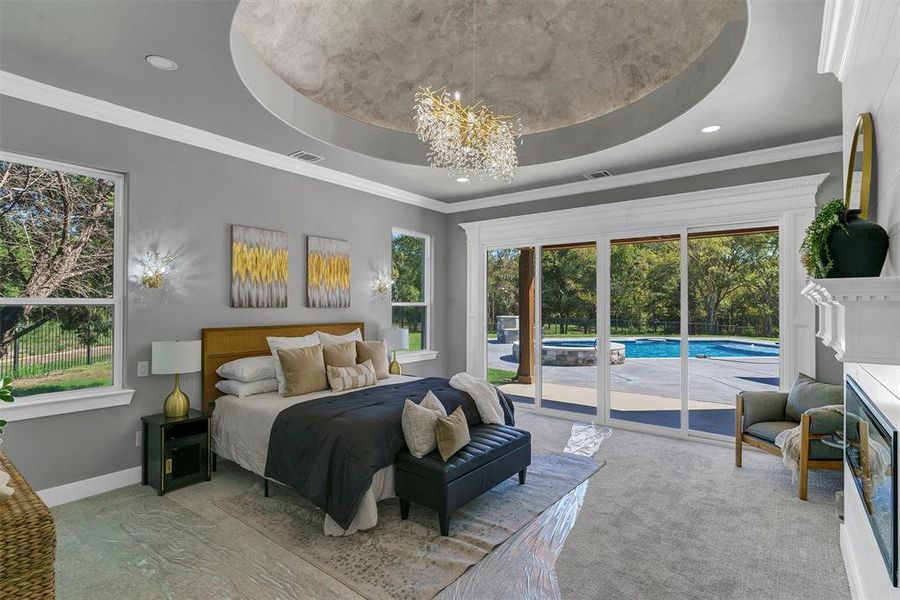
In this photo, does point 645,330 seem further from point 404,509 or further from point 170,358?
point 170,358

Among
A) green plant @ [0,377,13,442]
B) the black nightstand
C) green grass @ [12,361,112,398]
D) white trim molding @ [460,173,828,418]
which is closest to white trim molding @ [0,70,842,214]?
white trim molding @ [460,173,828,418]

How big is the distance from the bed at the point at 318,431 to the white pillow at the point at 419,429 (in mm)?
91

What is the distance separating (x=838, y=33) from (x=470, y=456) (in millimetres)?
2856

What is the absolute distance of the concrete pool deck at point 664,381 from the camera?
4.52 metres

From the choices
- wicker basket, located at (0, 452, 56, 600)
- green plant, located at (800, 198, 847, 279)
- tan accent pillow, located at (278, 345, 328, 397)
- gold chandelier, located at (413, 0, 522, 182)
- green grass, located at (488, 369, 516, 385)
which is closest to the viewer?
wicker basket, located at (0, 452, 56, 600)

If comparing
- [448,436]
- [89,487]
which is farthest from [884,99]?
[89,487]

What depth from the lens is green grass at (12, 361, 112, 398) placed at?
122 inches

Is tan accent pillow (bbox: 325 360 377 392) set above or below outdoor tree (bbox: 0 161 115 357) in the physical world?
below

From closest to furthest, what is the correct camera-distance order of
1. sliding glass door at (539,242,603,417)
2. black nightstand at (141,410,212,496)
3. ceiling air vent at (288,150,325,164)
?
black nightstand at (141,410,212,496) < ceiling air vent at (288,150,325,164) < sliding glass door at (539,242,603,417)

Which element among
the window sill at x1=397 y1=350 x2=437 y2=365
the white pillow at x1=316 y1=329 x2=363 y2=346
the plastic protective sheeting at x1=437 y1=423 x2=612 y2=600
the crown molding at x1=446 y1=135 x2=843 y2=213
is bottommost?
the plastic protective sheeting at x1=437 y1=423 x2=612 y2=600

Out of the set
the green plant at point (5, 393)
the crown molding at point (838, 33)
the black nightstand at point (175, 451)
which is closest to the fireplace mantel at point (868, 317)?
the crown molding at point (838, 33)

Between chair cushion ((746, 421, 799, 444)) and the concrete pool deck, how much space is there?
2.51 ft

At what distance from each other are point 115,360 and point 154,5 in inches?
99.9

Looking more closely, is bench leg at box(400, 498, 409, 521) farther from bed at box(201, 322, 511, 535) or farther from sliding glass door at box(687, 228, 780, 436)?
sliding glass door at box(687, 228, 780, 436)
